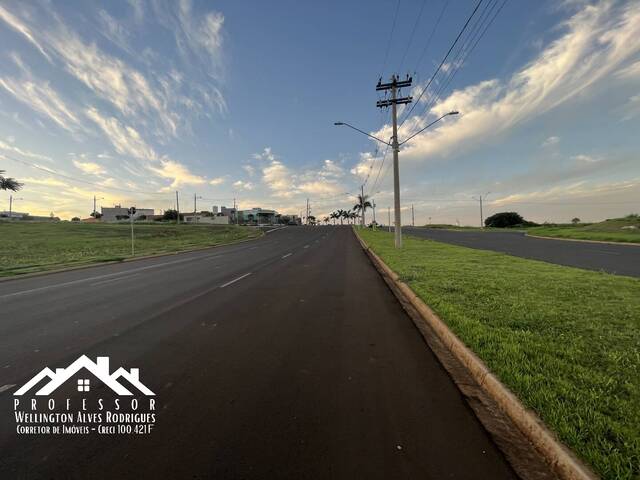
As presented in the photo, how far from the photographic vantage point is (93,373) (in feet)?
12.2

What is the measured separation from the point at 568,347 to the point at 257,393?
3891 millimetres

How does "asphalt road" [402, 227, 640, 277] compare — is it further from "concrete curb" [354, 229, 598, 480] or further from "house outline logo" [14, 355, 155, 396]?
"house outline logo" [14, 355, 155, 396]

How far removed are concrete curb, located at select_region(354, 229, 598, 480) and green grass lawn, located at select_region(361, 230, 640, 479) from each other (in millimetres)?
73

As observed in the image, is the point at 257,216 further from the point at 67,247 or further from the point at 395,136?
the point at 395,136

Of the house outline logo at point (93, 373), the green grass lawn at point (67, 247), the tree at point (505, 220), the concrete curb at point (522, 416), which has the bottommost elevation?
the house outline logo at point (93, 373)

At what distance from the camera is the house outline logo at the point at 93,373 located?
10.9ft

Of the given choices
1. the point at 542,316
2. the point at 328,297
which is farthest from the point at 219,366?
the point at 542,316

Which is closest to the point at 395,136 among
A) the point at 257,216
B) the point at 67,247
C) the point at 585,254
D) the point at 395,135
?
the point at 395,135

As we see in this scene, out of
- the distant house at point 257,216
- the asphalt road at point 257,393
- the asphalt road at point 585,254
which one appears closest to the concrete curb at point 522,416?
the asphalt road at point 257,393

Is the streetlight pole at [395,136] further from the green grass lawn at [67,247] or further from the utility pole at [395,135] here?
the green grass lawn at [67,247]

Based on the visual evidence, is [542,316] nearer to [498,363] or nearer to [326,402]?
[498,363]

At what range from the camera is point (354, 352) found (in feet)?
13.9

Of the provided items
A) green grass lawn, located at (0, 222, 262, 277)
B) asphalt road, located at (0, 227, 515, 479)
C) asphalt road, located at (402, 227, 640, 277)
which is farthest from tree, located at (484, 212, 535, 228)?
asphalt road, located at (0, 227, 515, 479)

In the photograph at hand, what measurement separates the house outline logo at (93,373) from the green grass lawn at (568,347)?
392 centimetres
